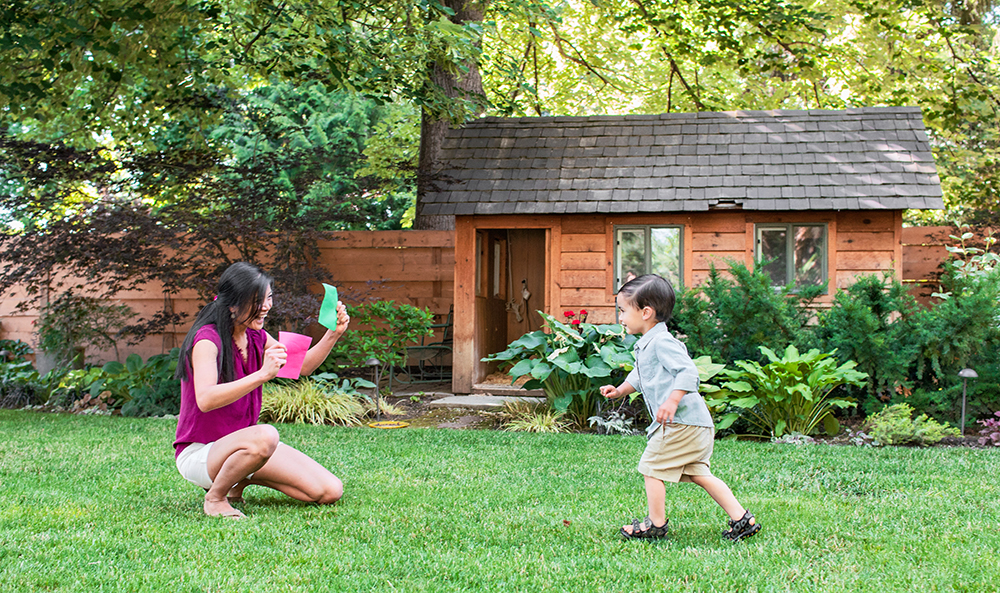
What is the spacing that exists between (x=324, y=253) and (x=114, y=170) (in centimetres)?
307

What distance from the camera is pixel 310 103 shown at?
68.0ft

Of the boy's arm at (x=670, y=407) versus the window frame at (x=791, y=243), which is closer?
the boy's arm at (x=670, y=407)

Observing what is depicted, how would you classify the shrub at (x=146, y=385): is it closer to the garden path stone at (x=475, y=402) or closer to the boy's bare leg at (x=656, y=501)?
the garden path stone at (x=475, y=402)

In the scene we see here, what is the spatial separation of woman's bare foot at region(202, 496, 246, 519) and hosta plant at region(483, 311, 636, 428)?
379cm

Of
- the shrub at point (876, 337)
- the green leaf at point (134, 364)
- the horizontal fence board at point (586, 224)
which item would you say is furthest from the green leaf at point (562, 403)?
the green leaf at point (134, 364)

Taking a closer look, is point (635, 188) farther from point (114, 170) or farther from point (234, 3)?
point (114, 170)

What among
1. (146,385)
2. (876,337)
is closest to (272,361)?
(876,337)

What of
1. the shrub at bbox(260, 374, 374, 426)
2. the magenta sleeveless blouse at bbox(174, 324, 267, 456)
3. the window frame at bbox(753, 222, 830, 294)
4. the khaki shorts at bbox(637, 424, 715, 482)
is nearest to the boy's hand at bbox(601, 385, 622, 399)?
the khaki shorts at bbox(637, 424, 715, 482)

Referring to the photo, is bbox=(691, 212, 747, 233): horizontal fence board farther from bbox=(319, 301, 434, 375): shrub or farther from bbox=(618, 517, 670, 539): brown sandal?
bbox=(618, 517, 670, 539): brown sandal

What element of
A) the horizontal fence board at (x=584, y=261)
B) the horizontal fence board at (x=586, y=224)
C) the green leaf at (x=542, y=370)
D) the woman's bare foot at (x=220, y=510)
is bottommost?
the woman's bare foot at (x=220, y=510)

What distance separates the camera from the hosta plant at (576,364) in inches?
285

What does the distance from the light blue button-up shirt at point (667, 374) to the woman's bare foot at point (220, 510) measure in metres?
2.08

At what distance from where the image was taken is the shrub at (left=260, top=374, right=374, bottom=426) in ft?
25.9

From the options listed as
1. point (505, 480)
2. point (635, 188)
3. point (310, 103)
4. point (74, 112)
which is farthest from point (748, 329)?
point (310, 103)
